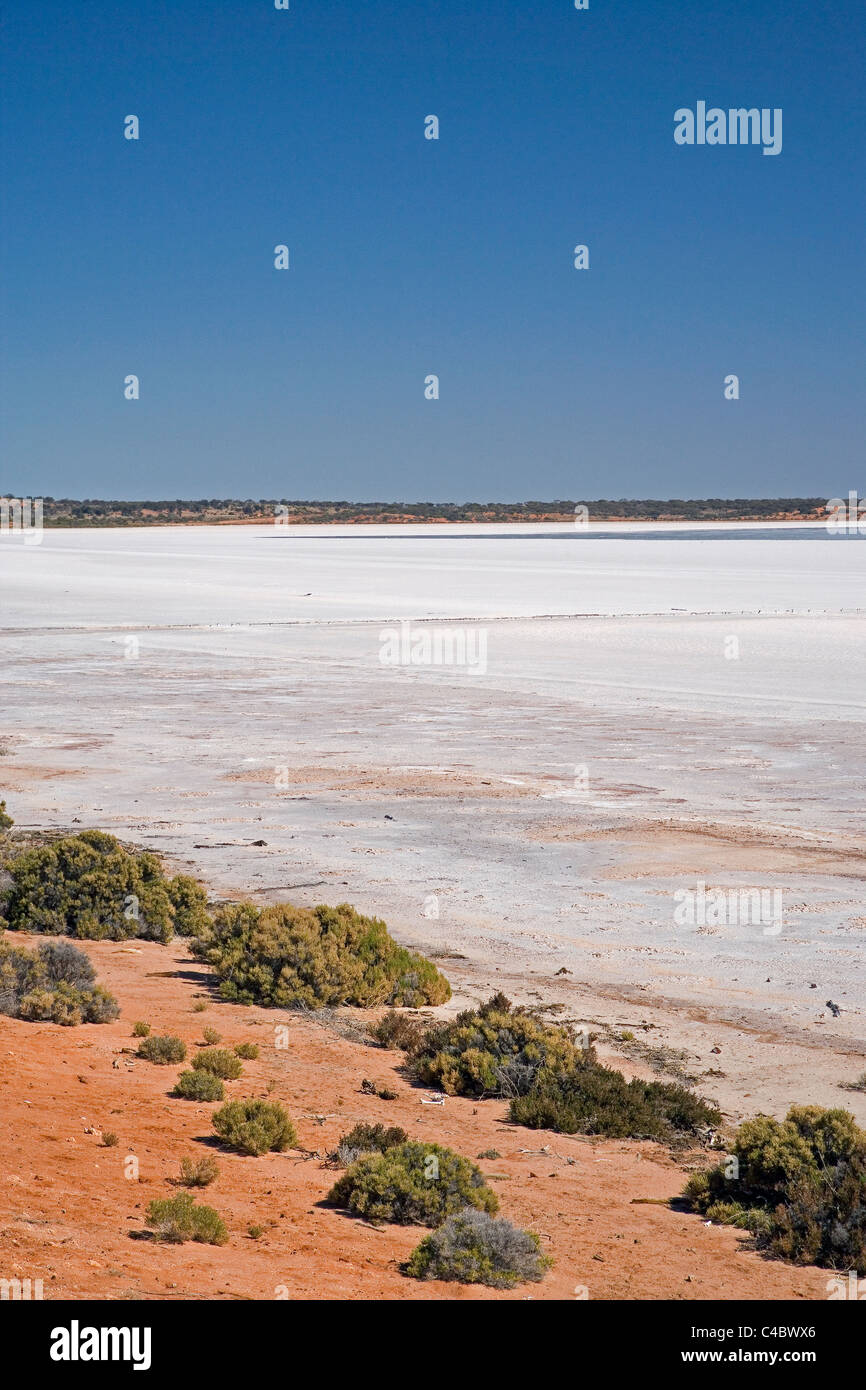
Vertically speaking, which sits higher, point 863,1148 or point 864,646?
point 864,646

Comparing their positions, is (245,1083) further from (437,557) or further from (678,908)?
(437,557)

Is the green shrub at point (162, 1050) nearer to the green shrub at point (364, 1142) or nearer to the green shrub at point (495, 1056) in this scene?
the green shrub at point (495, 1056)

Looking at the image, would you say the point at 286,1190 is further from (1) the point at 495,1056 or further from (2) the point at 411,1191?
(1) the point at 495,1056

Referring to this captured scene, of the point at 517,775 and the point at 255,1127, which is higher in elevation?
the point at 517,775

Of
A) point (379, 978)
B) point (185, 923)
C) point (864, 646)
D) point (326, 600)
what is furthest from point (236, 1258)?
point (326, 600)

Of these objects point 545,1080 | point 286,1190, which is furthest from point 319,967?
point 286,1190
